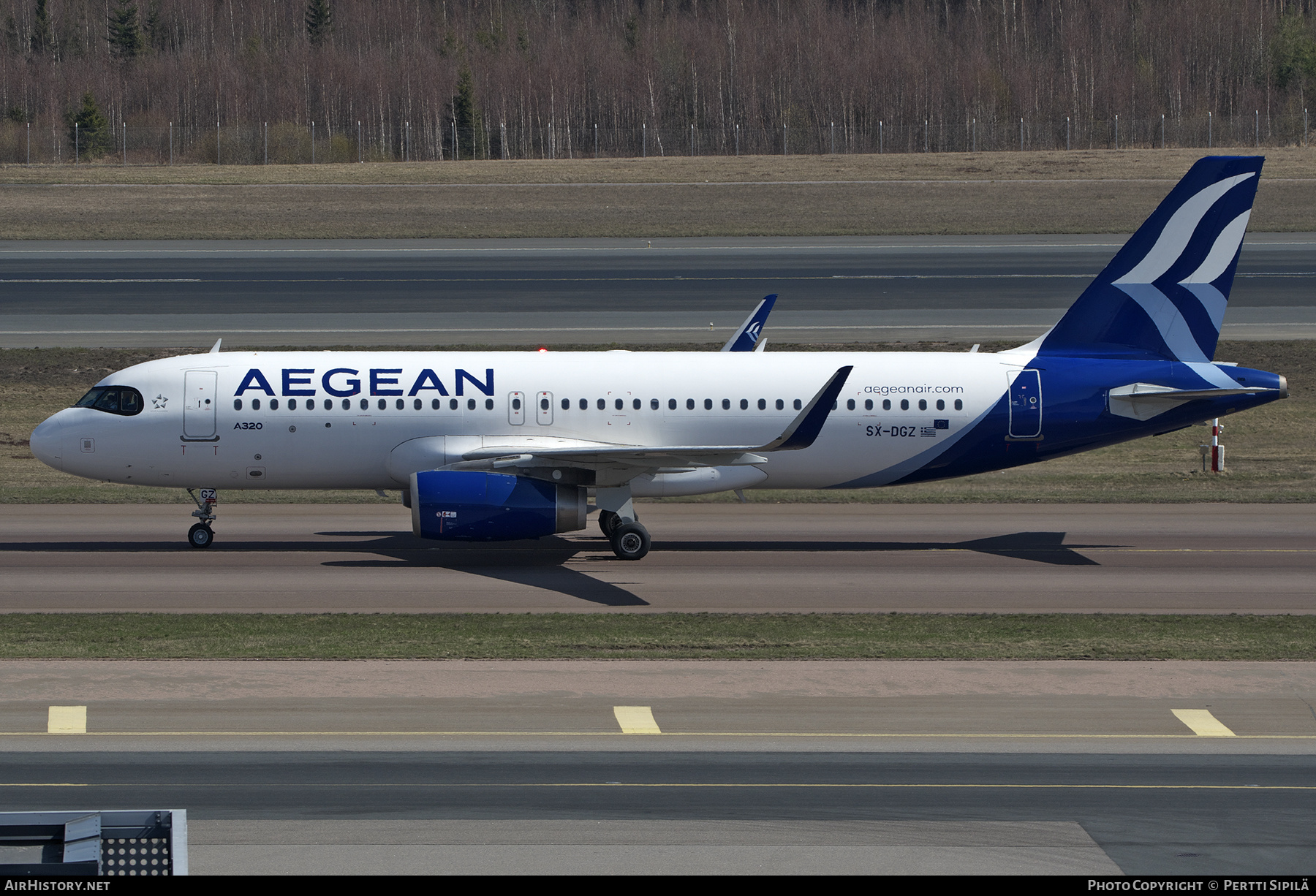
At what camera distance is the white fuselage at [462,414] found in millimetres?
28672

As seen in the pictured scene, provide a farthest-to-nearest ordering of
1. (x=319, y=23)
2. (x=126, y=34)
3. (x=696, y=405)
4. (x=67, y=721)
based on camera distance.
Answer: (x=319, y=23)
(x=126, y=34)
(x=696, y=405)
(x=67, y=721)

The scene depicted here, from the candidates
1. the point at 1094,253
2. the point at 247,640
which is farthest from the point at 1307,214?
the point at 247,640

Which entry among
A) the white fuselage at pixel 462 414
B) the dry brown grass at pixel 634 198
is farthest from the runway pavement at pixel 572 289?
the white fuselage at pixel 462 414

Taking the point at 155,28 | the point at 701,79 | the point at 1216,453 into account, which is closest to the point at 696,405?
the point at 1216,453

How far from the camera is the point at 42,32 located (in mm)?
155125

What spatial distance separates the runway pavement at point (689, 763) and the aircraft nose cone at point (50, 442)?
10017 millimetres

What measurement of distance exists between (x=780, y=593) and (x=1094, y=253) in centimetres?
4718

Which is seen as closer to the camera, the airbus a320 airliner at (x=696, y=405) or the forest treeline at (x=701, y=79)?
the airbus a320 airliner at (x=696, y=405)

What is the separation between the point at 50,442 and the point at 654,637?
14347 millimetres

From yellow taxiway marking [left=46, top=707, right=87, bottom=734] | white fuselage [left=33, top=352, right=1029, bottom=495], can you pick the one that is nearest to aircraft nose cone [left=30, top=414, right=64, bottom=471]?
white fuselage [left=33, top=352, right=1029, bottom=495]

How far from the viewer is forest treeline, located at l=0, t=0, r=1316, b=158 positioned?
123625 millimetres

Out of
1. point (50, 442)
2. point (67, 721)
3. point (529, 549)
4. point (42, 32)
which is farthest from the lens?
point (42, 32)

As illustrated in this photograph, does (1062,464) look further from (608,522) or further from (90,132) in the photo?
(90,132)

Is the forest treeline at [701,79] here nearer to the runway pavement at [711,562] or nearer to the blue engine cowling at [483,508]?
the runway pavement at [711,562]
